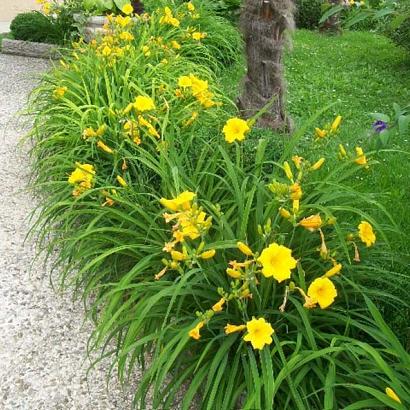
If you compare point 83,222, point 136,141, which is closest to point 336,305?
point 136,141

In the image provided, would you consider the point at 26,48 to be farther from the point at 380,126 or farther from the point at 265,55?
the point at 380,126

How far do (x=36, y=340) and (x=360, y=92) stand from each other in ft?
15.9

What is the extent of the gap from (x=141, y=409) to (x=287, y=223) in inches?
34.2

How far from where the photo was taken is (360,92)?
6.49 m

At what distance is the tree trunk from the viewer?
4285mm

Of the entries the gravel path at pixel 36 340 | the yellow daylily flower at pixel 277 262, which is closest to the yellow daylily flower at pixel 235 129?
the yellow daylily flower at pixel 277 262

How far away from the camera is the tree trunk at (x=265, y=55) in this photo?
4285mm

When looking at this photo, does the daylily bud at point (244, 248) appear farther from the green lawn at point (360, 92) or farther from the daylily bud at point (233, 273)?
the green lawn at point (360, 92)

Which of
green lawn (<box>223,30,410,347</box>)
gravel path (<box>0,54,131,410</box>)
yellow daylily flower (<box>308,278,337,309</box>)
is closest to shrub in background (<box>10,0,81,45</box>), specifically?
green lawn (<box>223,30,410,347</box>)

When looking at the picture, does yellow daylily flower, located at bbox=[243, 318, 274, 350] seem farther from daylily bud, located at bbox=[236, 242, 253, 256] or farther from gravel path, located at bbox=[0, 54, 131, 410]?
gravel path, located at bbox=[0, 54, 131, 410]

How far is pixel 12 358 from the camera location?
2.55 metres

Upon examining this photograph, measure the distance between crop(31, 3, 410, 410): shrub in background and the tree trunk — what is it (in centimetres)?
105

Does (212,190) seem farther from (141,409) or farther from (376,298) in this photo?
(141,409)

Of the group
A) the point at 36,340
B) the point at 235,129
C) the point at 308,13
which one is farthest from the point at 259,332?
the point at 308,13
